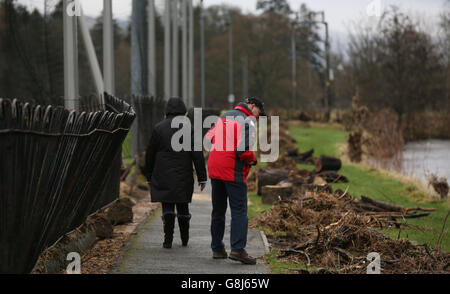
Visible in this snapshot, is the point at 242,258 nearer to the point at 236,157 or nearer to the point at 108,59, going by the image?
the point at 236,157

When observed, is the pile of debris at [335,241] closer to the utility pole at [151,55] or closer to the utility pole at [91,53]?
the utility pole at [91,53]

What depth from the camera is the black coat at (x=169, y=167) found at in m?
9.06

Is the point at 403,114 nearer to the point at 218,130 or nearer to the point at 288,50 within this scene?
the point at 288,50

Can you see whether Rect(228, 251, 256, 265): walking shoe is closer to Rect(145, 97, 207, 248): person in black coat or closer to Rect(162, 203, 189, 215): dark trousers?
Rect(145, 97, 207, 248): person in black coat

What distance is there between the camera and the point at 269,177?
1588cm

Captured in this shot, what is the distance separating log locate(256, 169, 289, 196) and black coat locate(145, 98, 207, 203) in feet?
21.9

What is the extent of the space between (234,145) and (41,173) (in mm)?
2842

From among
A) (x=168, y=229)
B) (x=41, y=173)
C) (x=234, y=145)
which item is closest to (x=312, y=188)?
(x=168, y=229)

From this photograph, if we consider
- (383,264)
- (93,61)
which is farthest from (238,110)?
(93,61)

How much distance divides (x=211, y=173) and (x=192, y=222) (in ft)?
11.5

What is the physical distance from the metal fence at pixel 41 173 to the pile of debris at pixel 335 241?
2496 millimetres

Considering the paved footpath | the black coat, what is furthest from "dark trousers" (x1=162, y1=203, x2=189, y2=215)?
the paved footpath

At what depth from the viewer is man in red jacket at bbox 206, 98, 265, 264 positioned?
26.9 feet

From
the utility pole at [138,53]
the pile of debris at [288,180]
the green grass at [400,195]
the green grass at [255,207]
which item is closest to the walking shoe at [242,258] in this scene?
the green grass at [400,195]
